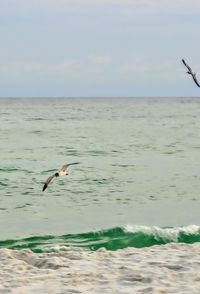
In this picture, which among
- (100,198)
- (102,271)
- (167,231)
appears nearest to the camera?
(102,271)

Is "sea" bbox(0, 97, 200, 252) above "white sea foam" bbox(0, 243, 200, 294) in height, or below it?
above

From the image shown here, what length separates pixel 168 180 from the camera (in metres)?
26.9

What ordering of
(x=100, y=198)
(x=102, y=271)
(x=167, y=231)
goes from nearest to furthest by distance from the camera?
(x=102, y=271) < (x=167, y=231) < (x=100, y=198)

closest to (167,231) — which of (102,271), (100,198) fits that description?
(102,271)

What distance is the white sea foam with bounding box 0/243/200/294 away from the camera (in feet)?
34.5

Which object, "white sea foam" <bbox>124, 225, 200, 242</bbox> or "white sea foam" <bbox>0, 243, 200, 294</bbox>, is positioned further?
"white sea foam" <bbox>124, 225, 200, 242</bbox>

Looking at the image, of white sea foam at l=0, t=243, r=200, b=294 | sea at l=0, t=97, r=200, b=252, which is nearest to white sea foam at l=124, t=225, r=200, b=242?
sea at l=0, t=97, r=200, b=252

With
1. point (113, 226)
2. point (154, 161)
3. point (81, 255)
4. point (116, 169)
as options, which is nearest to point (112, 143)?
point (154, 161)

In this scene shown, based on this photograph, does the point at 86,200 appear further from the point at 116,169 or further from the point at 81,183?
the point at 116,169

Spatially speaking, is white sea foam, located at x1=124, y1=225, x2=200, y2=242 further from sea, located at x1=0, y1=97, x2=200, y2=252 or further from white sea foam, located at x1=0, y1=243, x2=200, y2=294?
white sea foam, located at x1=0, y1=243, x2=200, y2=294

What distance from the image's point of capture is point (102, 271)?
38.3 feet

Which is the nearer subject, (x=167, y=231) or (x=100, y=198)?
(x=167, y=231)

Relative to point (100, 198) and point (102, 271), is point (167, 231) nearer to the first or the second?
point (102, 271)

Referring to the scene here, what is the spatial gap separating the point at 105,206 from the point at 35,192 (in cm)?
361
